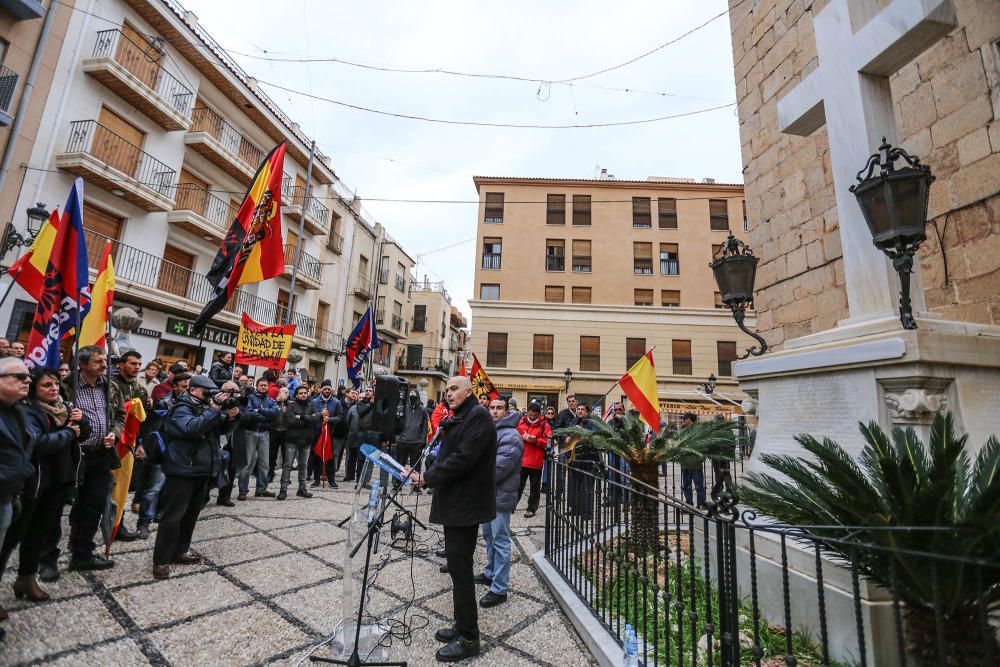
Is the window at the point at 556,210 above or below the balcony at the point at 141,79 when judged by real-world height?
above

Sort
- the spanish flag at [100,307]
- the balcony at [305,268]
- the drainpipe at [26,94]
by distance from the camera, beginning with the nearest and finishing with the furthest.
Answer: the spanish flag at [100,307], the drainpipe at [26,94], the balcony at [305,268]

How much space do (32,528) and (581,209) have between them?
26.3 m

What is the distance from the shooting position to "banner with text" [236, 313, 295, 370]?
32.8 ft

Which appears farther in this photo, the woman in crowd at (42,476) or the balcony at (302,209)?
the balcony at (302,209)

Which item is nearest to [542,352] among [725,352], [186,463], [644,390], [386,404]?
[725,352]

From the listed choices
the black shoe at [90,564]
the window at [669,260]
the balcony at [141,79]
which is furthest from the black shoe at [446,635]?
the window at [669,260]

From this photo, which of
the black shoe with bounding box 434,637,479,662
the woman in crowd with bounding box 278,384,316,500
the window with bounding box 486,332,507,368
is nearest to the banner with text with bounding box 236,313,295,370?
the woman in crowd with bounding box 278,384,316,500

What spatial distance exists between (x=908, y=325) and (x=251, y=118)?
2283 centimetres

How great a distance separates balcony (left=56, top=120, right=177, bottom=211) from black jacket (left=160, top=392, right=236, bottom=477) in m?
12.3

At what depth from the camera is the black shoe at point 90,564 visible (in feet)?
12.3

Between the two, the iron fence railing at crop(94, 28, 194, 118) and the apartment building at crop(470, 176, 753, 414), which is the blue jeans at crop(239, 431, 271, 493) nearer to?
the iron fence railing at crop(94, 28, 194, 118)

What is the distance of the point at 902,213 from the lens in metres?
2.64

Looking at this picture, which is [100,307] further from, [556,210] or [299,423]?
[556,210]

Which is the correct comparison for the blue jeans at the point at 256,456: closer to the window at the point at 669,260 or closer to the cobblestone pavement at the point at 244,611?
the cobblestone pavement at the point at 244,611
